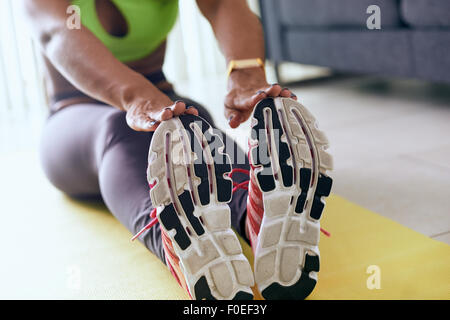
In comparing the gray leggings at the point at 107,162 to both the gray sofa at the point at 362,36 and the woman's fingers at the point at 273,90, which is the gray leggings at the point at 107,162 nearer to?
the woman's fingers at the point at 273,90

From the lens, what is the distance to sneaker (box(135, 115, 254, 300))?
77 cm

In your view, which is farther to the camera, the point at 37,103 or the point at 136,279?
the point at 37,103

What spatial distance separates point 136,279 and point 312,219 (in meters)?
0.33

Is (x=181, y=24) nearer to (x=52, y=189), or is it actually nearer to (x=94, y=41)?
(x=52, y=189)

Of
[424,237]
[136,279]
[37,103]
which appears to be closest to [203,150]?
[136,279]

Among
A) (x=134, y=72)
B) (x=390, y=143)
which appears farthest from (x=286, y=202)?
(x=390, y=143)

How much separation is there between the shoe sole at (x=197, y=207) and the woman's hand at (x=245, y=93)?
11cm

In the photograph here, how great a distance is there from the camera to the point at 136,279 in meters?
0.95

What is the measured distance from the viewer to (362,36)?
1.94 metres

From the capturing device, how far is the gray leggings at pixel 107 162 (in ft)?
3.15

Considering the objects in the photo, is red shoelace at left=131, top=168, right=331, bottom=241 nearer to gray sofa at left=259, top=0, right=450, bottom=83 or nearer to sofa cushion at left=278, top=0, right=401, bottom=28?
gray sofa at left=259, top=0, right=450, bottom=83

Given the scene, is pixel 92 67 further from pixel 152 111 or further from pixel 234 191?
pixel 234 191
